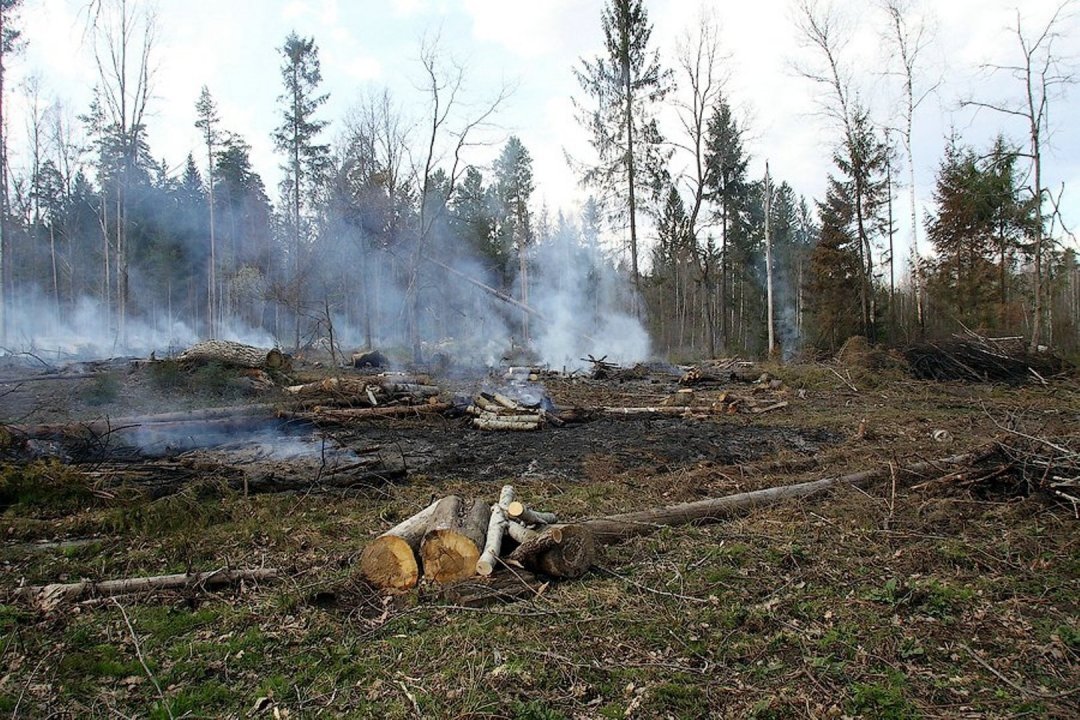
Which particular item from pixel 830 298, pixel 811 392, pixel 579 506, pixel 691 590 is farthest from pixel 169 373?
pixel 830 298

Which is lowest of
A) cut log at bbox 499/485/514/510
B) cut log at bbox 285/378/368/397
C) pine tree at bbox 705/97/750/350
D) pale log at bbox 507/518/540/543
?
pale log at bbox 507/518/540/543

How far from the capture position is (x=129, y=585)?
13.6 feet

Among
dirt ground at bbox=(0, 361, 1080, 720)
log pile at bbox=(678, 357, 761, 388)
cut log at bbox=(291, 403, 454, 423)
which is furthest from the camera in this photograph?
log pile at bbox=(678, 357, 761, 388)

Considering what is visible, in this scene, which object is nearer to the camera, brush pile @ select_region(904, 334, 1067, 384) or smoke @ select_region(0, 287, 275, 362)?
brush pile @ select_region(904, 334, 1067, 384)

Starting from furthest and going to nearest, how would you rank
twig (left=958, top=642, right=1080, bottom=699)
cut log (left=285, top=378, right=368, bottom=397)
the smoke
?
the smoke
cut log (left=285, top=378, right=368, bottom=397)
twig (left=958, top=642, right=1080, bottom=699)

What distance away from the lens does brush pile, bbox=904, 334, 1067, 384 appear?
15.8 metres

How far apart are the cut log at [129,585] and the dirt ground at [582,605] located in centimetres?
12

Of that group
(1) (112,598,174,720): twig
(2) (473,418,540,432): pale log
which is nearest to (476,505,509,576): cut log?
(1) (112,598,174,720): twig

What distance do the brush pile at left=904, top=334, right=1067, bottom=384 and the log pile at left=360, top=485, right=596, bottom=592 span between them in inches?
649

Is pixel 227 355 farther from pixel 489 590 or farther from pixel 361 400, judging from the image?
pixel 489 590

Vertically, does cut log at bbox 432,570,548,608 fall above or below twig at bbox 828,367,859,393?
below

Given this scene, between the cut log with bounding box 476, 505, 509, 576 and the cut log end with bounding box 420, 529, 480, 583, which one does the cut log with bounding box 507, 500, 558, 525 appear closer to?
the cut log with bounding box 476, 505, 509, 576

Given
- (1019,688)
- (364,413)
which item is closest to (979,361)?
(1019,688)

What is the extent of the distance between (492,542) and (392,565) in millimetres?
757
